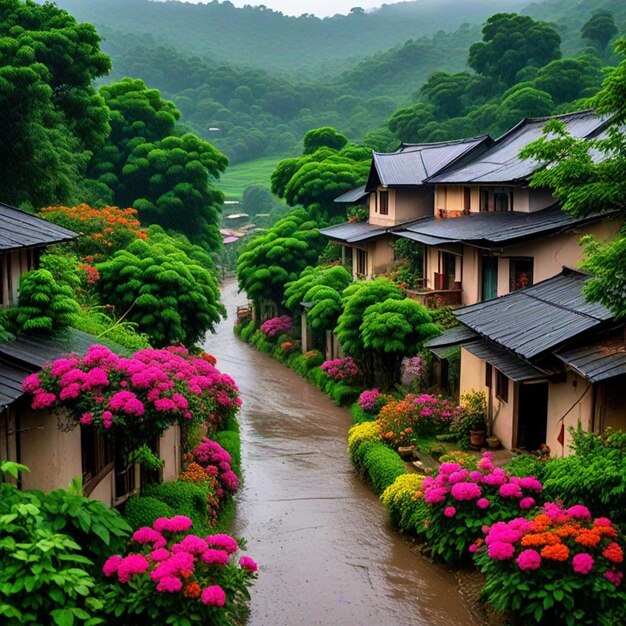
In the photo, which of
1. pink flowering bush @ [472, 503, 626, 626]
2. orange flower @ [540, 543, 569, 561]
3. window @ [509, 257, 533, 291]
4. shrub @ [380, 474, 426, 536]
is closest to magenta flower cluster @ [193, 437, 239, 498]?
shrub @ [380, 474, 426, 536]

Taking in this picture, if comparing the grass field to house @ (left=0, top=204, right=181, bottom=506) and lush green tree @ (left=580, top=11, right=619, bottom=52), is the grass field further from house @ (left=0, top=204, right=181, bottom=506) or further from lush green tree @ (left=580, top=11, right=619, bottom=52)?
house @ (left=0, top=204, right=181, bottom=506)

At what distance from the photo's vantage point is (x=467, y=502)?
667 inches

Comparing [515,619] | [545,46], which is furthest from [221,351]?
[545,46]

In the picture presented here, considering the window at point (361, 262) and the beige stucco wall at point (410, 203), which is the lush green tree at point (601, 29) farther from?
the window at point (361, 262)

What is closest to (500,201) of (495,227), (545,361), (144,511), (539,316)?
(495,227)

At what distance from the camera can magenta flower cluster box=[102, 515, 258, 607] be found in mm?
11828

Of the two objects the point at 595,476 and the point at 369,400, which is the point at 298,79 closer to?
the point at 369,400

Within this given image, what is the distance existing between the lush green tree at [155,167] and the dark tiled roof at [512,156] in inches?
597

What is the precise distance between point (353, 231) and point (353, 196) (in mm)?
4694

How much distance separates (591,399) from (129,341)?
11.0 m

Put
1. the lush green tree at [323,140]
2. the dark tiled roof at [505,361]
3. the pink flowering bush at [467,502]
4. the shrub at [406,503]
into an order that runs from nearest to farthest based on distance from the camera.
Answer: the pink flowering bush at [467,502], the shrub at [406,503], the dark tiled roof at [505,361], the lush green tree at [323,140]

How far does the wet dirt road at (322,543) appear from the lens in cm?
1603

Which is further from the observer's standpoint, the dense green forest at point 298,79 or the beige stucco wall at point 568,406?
the dense green forest at point 298,79

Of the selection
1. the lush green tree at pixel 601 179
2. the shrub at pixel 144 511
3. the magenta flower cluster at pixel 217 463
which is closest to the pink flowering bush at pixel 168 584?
the shrub at pixel 144 511
